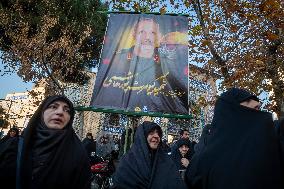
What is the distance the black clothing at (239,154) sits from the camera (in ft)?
7.43

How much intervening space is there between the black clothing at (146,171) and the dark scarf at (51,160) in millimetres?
1146

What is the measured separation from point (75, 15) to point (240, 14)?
8561mm

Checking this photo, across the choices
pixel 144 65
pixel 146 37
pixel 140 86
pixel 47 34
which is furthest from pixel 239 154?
pixel 47 34

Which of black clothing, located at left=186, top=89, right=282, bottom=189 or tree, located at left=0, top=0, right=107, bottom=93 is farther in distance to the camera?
tree, located at left=0, top=0, right=107, bottom=93

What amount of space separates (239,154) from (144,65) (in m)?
5.09

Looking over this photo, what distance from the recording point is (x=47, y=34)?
15.2 m

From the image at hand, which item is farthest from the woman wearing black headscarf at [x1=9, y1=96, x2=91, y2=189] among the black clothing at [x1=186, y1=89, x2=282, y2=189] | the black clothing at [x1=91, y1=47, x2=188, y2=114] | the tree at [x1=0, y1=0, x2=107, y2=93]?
the tree at [x1=0, y1=0, x2=107, y2=93]

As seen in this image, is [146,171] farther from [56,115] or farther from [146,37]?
[146,37]

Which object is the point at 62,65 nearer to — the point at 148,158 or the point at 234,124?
the point at 148,158

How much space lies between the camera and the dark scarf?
2.46 metres

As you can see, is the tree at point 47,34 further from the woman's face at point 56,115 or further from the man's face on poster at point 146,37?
the woman's face at point 56,115

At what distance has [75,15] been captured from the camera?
1620 cm

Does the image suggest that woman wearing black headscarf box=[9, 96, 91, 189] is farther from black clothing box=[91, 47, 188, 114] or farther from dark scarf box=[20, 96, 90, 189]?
black clothing box=[91, 47, 188, 114]

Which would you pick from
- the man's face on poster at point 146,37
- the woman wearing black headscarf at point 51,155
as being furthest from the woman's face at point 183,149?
the woman wearing black headscarf at point 51,155
